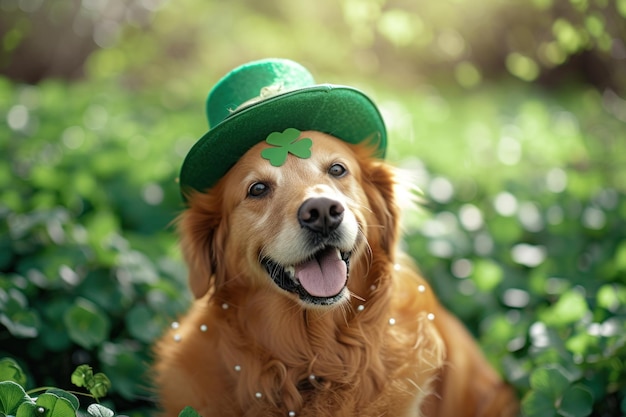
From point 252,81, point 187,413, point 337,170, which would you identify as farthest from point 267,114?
point 187,413

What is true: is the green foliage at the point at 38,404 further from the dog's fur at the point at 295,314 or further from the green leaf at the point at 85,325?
the green leaf at the point at 85,325

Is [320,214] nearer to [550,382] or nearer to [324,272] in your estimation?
[324,272]

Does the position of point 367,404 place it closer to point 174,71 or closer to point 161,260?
point 161,260

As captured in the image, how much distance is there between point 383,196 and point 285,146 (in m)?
0.60

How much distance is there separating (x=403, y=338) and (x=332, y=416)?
0.45 meters

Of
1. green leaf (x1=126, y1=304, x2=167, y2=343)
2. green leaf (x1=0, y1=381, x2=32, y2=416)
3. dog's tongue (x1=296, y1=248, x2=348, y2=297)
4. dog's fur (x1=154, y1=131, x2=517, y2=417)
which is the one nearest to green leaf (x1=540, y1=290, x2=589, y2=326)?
dog's fur (x1=154, y1=131, x2=517, y2=417)

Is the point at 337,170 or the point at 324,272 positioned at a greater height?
the point at 337,170

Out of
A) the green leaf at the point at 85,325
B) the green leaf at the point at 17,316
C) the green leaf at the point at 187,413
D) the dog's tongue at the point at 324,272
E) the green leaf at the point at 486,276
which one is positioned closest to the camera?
the green leaf at the point at 187,413

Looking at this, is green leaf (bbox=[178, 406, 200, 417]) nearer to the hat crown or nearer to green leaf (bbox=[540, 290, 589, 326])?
the hat crown

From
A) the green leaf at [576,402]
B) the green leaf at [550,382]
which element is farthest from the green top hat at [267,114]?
the green leaf at [576,402]

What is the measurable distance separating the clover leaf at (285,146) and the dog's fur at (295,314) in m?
0.03

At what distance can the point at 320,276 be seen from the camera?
2.53 metres

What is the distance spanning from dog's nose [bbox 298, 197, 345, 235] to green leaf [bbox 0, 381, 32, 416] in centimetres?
119

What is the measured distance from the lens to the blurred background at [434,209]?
3352mm
